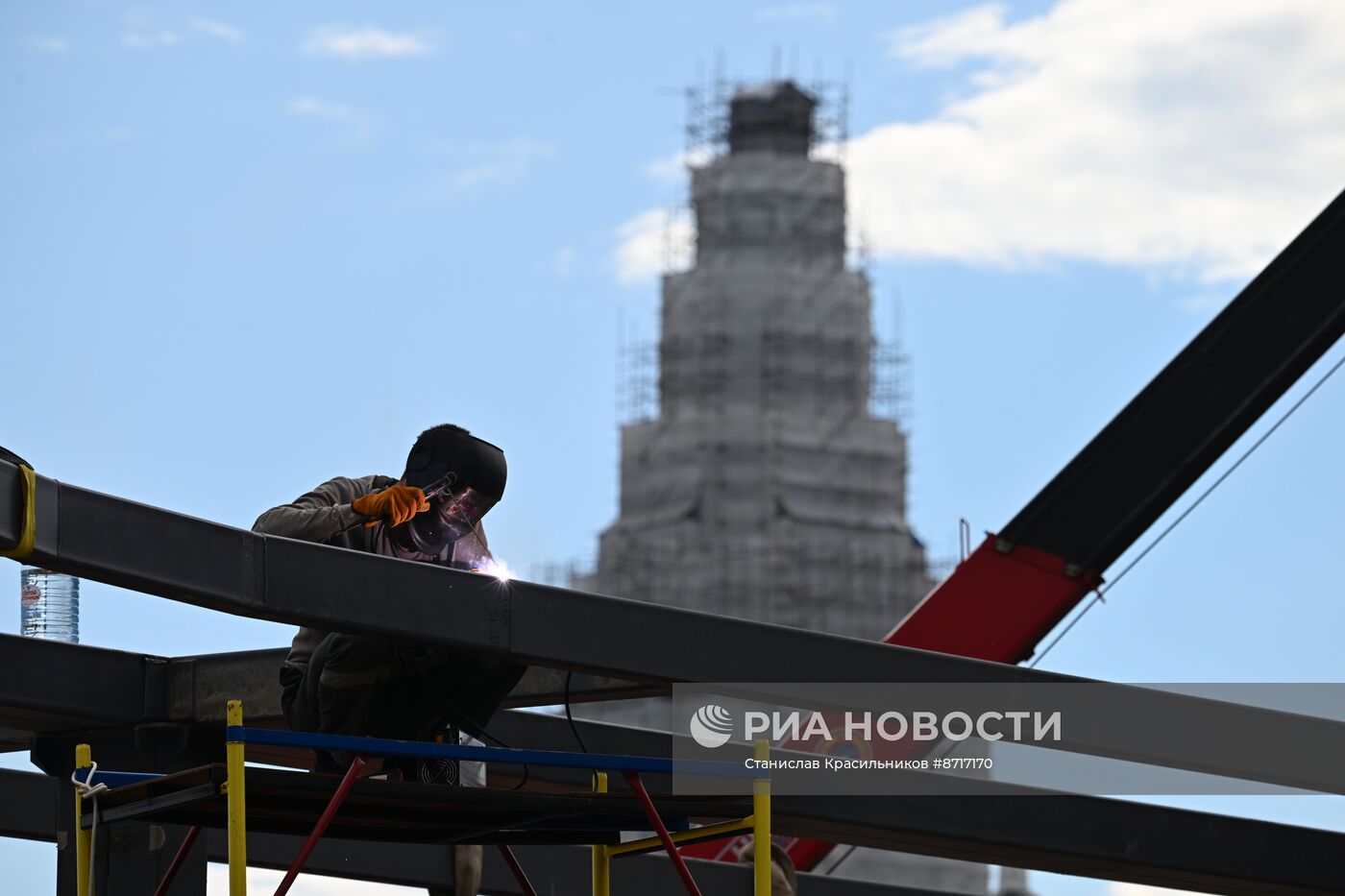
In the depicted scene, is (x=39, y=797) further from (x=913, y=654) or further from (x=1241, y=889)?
(x=1241, y=889)

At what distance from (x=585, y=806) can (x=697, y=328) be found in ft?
254

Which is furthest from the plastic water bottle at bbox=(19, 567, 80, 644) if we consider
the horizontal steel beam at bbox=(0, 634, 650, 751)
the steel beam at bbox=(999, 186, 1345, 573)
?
the steel beam at bbox=(999, 186, 1345, 573)

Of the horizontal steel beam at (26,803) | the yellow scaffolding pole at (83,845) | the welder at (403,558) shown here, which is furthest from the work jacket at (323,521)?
the horizontal steel beam at (26,803)

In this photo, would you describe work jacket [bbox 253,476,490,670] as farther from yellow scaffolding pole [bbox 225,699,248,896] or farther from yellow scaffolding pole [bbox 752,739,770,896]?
yellow scaffolding pole [bbox 752,739,770,896]

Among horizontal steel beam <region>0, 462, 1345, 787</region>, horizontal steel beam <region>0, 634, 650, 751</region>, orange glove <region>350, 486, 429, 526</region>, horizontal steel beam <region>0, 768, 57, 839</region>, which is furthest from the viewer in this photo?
horizontal steel beam <region>0, 768, 57, 839</region>

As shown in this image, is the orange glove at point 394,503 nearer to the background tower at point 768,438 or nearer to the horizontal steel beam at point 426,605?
the horizontal steel beam at point 426,605

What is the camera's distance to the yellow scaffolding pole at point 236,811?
7680 mm

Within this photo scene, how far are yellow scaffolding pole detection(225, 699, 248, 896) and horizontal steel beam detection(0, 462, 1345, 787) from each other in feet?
4.24

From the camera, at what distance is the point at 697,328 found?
86.1 metres

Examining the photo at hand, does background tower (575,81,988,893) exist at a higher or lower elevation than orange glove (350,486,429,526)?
higher

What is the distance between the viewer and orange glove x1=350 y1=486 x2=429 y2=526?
8.87 m

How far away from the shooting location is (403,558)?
9.55 meters

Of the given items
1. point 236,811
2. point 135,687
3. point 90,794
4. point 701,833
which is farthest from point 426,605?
point 135,687

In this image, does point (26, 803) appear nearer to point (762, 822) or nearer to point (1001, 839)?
point (1001, 839)
